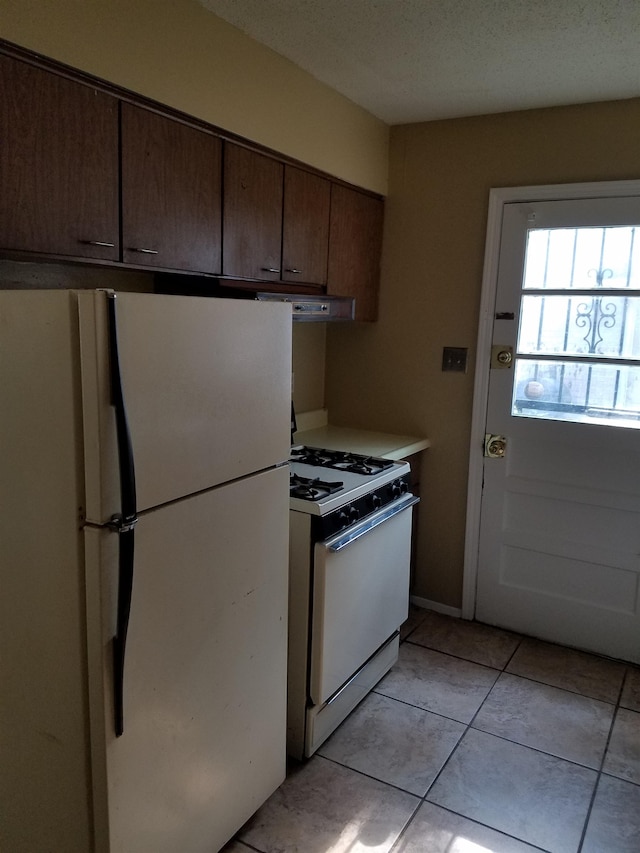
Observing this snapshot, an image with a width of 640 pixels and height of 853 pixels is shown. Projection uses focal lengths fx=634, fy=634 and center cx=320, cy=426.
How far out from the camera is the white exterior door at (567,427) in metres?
2.81

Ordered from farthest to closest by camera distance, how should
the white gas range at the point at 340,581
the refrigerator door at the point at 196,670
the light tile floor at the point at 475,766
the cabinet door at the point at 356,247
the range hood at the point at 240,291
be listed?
the cabinet door at the point at 356,247 → the range hood at the point at 240,291 → the white gas range at the point at 340,581 → the light tile floor at the point at 475,766 → the refrigerator door at the point at 196,670

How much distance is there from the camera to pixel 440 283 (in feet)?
10.5

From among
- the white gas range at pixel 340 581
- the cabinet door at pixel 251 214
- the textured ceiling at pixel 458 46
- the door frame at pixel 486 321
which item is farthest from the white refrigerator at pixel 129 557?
the door frame at pixel 486 321

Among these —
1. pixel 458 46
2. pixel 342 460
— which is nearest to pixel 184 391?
pixel 342 460

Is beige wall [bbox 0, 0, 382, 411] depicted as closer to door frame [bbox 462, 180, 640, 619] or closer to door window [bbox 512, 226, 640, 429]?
door frame [bbox 462, 180, 640, 619]

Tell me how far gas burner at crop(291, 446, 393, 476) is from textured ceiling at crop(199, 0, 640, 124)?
5.20 ft

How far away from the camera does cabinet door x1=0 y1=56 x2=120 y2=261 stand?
1.56m

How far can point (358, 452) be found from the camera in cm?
293

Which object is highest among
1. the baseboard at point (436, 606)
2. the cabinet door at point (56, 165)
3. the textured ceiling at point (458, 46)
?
the textured ceiling at point (458, 46)

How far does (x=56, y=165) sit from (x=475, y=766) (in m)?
2.37

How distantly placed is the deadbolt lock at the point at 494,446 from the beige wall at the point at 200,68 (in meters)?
1.41

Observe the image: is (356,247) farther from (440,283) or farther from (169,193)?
(169,193)

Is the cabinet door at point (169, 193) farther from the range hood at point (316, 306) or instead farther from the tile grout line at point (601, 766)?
the tile grout line at point (601, 766)

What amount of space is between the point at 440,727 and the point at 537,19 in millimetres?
2553
